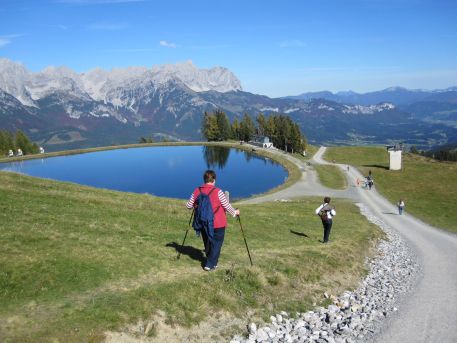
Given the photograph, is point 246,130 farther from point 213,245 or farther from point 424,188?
point 213,245

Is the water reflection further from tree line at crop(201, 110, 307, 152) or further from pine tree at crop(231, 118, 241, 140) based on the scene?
pine tree at crop(231, 118, 241, 140)

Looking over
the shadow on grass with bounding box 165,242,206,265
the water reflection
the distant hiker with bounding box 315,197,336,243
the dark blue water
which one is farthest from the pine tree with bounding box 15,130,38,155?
the shadow on grass with bounding box 165,242,206,265

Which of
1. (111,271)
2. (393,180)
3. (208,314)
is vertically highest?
(111,271)

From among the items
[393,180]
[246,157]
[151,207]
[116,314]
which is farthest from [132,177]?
[116,314]

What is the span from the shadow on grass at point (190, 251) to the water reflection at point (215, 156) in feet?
333

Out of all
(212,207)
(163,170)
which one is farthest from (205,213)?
(163,170)

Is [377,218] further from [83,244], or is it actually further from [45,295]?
[45,295]

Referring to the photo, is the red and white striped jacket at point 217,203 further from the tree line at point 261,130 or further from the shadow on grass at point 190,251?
the tree line at point 261,130

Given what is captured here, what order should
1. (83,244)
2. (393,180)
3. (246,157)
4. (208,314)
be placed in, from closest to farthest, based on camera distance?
(208,314), (83,244), (393,180), (246,157)

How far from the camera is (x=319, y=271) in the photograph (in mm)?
22328

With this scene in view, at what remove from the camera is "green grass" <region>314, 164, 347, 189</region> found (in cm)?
8713

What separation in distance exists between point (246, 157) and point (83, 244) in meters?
126

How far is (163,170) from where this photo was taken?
377ft

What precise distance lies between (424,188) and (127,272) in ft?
261
